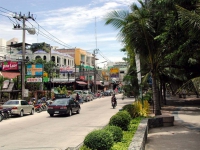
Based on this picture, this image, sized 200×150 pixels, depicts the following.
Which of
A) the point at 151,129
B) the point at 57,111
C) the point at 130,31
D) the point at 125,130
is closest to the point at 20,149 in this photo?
the point at 125,130

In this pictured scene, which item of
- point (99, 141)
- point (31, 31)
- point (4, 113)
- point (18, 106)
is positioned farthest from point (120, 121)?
point (31, 31)

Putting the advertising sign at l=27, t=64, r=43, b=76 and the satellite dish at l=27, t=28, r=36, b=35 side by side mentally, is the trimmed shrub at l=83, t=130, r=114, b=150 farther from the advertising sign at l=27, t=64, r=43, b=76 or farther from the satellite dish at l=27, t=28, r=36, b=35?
the advertising sign at l=27, t=64, r=43, b=76

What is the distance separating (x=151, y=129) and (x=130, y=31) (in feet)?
16.5

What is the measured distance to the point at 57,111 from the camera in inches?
833

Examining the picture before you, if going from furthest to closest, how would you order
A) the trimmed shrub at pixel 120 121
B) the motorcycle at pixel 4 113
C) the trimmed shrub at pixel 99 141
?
the motorcycle at pixel 4 113, the trimmed shrub at pixel 120 121, the trimmed shrub at pixel 99 141

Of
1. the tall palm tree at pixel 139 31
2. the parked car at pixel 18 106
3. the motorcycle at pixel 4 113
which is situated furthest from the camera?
the parked car at pixel 18 106

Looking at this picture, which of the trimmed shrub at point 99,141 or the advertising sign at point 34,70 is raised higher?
the advertising sign at point 34,70

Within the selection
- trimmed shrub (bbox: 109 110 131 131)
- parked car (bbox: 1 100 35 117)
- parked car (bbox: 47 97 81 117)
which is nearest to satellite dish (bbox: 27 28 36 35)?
parked car (bbox: 1 100 35 117)

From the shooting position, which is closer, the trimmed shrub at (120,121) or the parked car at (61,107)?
the trimmed shrub at (120,121)

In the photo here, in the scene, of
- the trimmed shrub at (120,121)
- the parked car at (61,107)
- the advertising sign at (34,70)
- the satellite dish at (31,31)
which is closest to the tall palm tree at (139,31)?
the trimmed shrub at (120,121)

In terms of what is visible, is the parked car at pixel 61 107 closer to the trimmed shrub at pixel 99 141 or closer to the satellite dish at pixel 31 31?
the satellite dish at pixel 31 31

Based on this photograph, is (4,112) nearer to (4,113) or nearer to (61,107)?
(4,113)

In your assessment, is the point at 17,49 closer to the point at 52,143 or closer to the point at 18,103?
the point at 18,103

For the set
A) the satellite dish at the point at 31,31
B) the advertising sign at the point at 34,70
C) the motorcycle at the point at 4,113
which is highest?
the satellite dish at the point at 31,31
